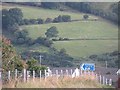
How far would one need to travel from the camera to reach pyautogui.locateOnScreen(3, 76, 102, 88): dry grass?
18141mm

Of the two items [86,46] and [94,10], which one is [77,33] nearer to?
[94,10]

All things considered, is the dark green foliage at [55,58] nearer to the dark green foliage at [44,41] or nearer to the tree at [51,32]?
the dark green foliage at [44,41]

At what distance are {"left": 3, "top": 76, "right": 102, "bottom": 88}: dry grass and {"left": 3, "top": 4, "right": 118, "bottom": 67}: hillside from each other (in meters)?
Answer: 8.05

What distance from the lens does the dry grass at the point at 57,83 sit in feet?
59.5

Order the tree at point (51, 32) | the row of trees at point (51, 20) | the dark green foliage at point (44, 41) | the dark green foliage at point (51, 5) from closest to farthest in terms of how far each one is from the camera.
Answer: the dark green foliage at point (44, 41)
the dark green foliage at point (51, 5)
the tree at point (51, 32)
the row of trees at point (51, 20)

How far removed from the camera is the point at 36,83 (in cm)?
1881

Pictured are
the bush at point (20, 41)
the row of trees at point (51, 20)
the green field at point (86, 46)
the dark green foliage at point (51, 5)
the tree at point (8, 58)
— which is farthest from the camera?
the row of trees at point (51, 20)

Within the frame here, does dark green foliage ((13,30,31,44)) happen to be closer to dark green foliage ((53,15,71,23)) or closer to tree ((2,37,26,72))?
dark green foliage ((53,15,71,23))

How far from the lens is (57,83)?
1984 cm

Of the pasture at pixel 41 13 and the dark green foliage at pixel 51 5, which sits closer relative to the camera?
the pasture at pixel 41 13

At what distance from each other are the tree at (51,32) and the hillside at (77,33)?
0.23 meters

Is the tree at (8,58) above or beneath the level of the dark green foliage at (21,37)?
above

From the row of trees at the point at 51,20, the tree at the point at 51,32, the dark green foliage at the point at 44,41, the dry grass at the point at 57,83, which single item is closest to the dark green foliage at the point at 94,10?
the row of trees at the point at 51,20

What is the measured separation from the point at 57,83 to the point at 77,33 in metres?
15.5
